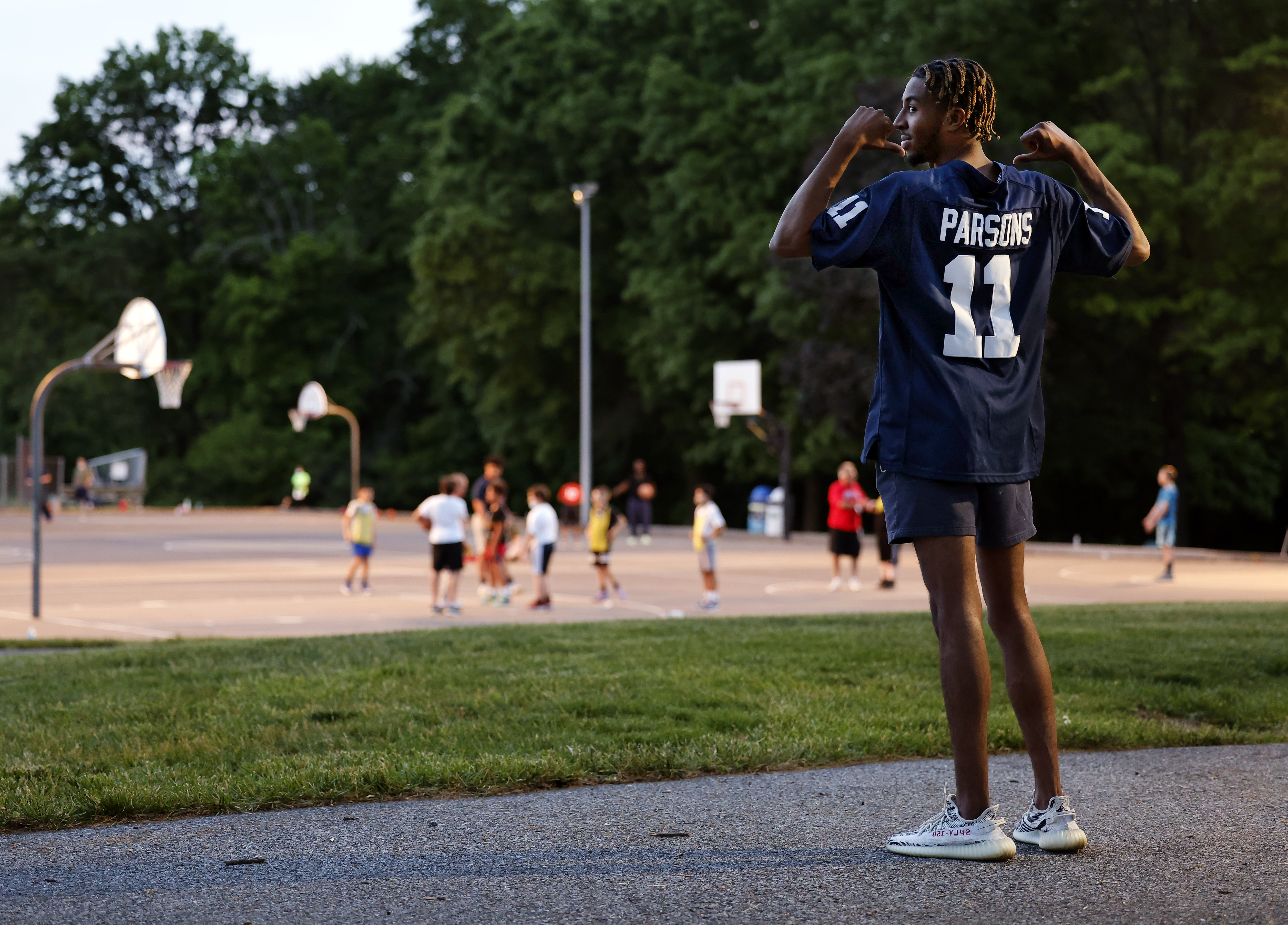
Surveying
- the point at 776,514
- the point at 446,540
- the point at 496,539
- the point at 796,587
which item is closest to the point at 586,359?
the point at 776,514

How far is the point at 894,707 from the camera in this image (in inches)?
277

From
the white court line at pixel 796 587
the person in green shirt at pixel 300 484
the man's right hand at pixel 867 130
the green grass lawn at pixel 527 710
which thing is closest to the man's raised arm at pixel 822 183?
the man's right hand at pixel 867 130

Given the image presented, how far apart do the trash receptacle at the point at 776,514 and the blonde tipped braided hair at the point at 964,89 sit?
110ft

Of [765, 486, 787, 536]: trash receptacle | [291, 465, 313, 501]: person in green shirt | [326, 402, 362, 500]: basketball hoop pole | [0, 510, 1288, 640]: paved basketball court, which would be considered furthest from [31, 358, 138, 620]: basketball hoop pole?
[291, 465, 313, 501]: person in green shirt

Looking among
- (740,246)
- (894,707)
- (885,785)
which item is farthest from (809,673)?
(740,246)

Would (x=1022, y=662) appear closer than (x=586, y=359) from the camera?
Yes

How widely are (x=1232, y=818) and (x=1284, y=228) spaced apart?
31.1 m

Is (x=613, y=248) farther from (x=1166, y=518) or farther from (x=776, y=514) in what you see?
(x=1166, y=518)

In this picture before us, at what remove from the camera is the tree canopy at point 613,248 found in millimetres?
35188

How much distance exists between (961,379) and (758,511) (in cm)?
3647

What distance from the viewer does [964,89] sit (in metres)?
4.29

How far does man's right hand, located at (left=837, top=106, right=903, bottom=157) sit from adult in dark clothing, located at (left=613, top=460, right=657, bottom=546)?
3097cm

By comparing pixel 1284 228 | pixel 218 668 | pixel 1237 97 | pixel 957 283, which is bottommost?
pixel 218 668

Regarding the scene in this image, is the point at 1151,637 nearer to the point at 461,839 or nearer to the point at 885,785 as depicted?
the point at 885,785
